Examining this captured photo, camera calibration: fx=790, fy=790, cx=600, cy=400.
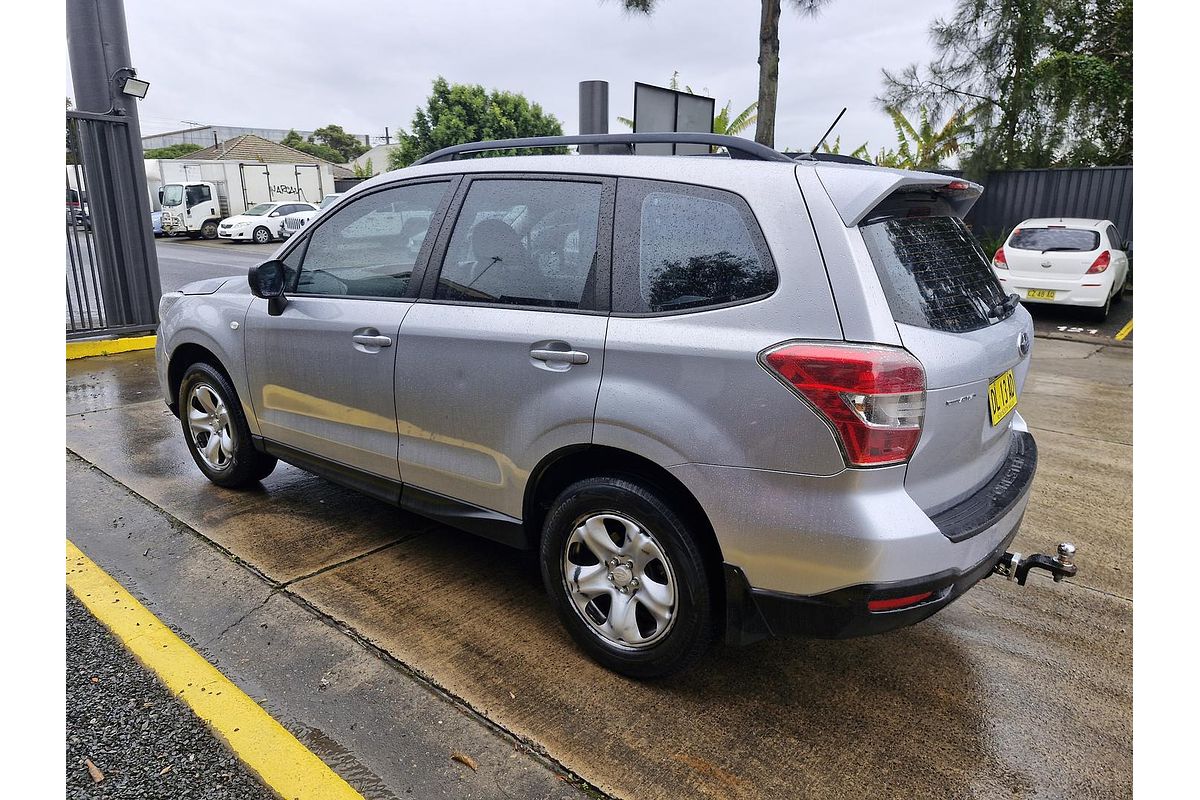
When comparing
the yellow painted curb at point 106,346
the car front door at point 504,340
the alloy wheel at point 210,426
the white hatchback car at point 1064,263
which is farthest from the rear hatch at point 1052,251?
the yellow painted curb at point 106,346

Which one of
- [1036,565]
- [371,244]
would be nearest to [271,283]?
[371,244]

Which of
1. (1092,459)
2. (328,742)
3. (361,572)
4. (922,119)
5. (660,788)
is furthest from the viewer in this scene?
(922,119)

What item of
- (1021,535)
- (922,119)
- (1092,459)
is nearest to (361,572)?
(1021,535)

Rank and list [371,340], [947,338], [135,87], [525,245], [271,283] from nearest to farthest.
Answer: [947,338] < [525,245] < [371,340] < [271,283] < [135,87]

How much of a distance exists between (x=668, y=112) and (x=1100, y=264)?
268 inches

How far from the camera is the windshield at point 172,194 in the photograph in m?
28.9

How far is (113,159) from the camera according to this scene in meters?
8.20

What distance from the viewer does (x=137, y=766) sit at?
2318 mm

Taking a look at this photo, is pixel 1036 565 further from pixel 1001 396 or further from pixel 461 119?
pixel 461 119

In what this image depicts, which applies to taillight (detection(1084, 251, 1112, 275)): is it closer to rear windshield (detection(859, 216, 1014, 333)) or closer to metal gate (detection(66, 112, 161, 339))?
rear windshield (detection(859, 216, 1014, 333))

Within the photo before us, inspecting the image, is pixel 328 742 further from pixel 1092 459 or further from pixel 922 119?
pixel 922 119

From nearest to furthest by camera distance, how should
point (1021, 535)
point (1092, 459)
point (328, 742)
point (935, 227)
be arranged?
1. point (328, 742)
2. point (935, 227)
3. point (1021, 535)
4. point (1092, 459)

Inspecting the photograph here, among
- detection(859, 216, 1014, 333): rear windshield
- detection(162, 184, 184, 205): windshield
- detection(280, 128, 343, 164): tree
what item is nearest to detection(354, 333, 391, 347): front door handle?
detection(859, 216, 1014, 333): rear windshield

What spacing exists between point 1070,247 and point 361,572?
443 inches
